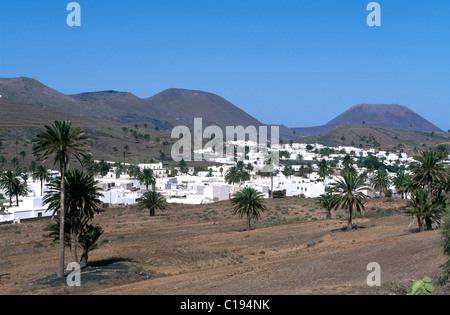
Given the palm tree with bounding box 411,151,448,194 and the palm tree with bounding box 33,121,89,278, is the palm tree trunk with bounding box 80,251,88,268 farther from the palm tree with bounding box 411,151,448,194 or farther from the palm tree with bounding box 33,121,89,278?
the palm tree with bounding box 411,151,448,194

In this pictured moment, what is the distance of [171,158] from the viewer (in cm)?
17938

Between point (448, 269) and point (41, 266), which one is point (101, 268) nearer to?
point (41, 266)

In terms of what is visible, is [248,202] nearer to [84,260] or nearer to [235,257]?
[235,257]

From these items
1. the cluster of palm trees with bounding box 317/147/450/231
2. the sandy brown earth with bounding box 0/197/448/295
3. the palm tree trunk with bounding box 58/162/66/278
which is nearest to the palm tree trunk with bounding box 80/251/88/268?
the sandy brown earth with bounding box 0/197/448/295

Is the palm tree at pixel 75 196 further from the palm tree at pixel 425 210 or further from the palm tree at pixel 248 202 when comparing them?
the palm tree at pixel 425 210

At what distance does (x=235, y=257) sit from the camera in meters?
30.2

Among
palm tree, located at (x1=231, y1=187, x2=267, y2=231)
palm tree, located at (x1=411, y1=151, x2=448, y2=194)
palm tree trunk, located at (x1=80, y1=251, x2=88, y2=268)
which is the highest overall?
palm tree, located at (x1=411, y1=151, x2=448, y2=194)

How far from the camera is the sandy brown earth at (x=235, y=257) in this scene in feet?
64.4

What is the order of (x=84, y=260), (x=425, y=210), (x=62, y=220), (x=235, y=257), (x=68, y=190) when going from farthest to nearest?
(x=425, y=210), (x=235, y=257), (x=84, y=260), (x=68, y=190), (x=62, y=220)

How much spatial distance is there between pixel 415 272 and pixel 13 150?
140 metres

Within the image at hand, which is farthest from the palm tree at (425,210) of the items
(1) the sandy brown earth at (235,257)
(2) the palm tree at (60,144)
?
(2) the palm tree at (60,144)

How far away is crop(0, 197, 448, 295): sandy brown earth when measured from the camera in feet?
64.4

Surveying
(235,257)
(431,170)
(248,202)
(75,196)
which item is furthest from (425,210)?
(75,196)
